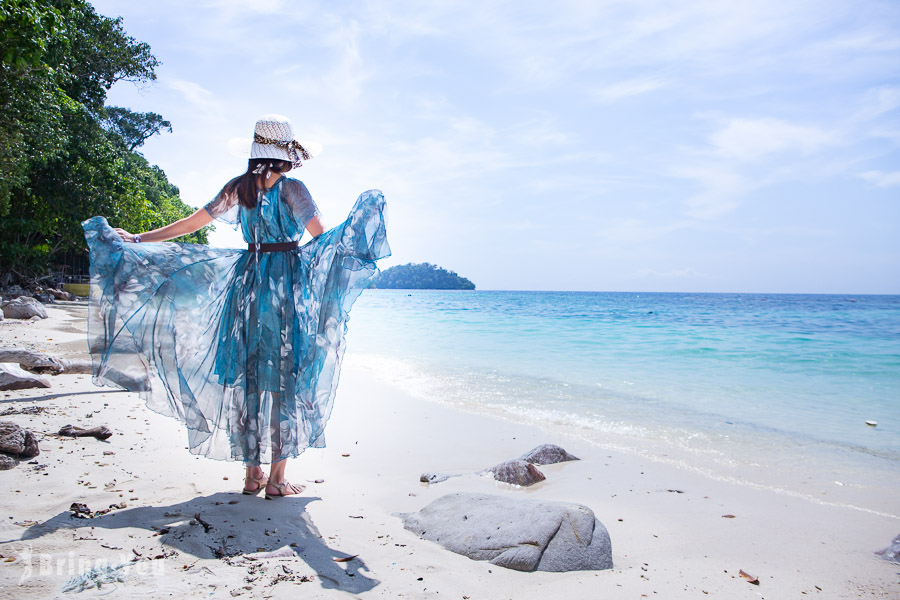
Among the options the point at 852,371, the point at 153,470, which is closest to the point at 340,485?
the point at 153,470

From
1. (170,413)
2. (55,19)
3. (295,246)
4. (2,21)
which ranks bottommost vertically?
(170,413)

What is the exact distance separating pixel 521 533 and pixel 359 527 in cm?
84

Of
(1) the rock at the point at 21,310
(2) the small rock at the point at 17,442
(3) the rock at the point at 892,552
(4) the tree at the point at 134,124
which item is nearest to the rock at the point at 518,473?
(3) the rock at the point at 892,552

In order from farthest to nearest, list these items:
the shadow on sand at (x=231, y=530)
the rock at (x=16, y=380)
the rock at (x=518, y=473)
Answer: the rock at (x=16, y=380)
the rock at (x=518, y=473)
the shadow on sand at (x=231, y=530)

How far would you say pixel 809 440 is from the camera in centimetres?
572

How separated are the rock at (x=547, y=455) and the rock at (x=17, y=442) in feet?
10.7

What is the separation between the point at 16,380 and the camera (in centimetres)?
513

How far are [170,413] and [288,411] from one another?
25.8 inches

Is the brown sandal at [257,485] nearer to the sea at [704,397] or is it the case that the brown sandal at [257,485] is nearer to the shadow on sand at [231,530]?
the shadow on sand at [231,530]

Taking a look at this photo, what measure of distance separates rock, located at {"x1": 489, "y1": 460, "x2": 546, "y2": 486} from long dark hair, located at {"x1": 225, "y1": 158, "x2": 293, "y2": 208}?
8.09 feet

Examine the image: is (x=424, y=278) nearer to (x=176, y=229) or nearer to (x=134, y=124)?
(x=134, y=124)

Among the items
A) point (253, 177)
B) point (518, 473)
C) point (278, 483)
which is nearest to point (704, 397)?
point (518, 473)

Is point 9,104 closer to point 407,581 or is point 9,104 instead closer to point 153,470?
point 153,470

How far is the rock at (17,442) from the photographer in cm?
316
